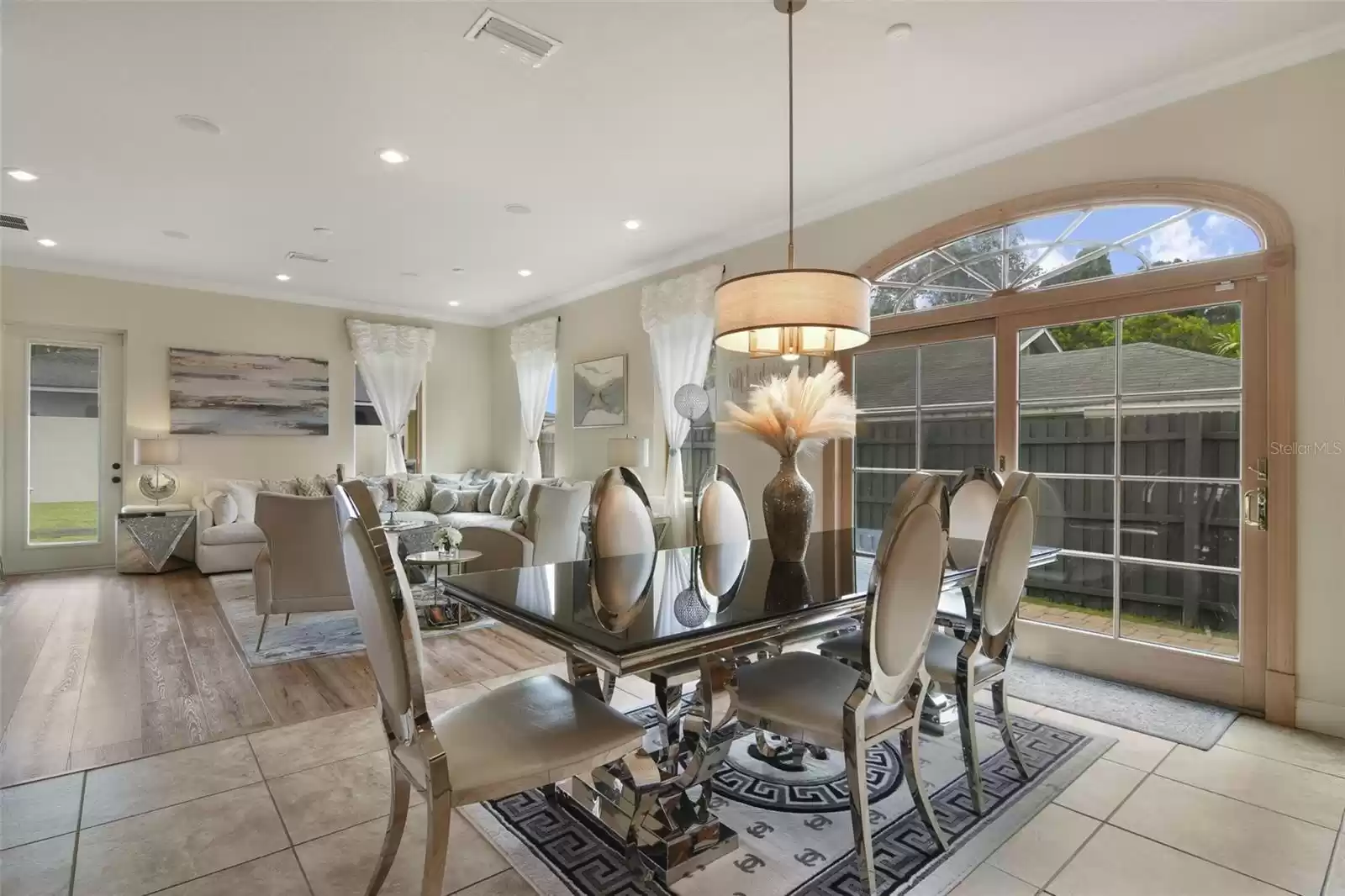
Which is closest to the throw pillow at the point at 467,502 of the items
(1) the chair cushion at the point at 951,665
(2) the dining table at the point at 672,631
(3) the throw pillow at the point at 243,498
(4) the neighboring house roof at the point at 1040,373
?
(3) the throw pillow at the point at 243,498

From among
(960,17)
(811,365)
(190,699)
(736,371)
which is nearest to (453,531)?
(190,699)

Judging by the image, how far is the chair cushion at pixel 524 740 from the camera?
1438 millimetres

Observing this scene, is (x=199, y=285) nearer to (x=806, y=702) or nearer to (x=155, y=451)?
(x=155, y=451)

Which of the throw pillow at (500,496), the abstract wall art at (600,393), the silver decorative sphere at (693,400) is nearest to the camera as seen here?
the silver decorative sphere at (693,400)

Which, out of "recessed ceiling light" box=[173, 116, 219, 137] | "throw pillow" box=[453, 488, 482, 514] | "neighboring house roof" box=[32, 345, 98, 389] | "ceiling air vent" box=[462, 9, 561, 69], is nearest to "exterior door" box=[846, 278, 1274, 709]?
"ceiling air vent" box=[462, 9, 561, 69]

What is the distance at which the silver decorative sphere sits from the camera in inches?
207

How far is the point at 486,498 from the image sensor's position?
6.72 metres

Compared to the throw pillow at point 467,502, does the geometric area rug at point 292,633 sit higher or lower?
lower

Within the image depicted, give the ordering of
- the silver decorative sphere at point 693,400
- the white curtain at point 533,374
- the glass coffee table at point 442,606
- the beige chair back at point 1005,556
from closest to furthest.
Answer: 1. the beige chair back at point 1005,556
2. the glass coffee table at point 442,606
3. the silver decorative sphere at point 693,400
4. the white curtain at point 533,374

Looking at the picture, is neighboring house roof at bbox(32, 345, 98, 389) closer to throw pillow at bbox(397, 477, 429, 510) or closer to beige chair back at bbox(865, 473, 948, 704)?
throw pillow at bbox(397, 477, 429, 510)

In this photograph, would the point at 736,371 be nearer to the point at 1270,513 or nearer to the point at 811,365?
the point at 811,365

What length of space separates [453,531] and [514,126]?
2481 mm

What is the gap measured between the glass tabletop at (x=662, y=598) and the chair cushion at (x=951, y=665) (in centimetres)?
26

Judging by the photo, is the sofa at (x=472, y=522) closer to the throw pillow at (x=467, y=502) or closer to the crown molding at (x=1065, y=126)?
the throw pillow at (x=467, y=502)
